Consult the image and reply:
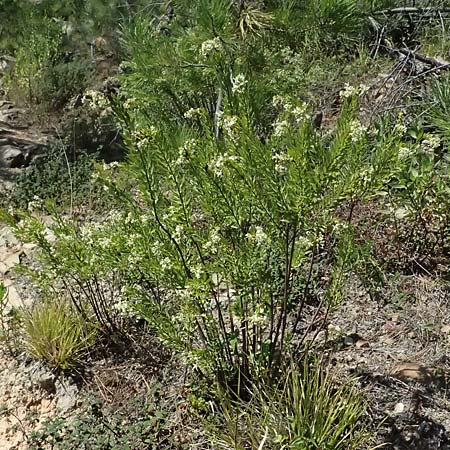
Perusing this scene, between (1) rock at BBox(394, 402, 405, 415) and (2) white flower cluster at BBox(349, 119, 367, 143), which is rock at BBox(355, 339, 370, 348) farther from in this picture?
(2) white flower cluster at BBox(349, 119, 367, 143)

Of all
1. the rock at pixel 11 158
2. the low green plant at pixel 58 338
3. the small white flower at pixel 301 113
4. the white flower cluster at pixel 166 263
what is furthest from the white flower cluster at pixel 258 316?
the rock at pixel 11 158

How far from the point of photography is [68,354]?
314 centimetres

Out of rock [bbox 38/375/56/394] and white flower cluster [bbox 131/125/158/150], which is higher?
white flower cluster [bbox 131/125/158/150]

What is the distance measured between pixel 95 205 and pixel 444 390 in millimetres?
2891

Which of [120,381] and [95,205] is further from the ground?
[95,205]

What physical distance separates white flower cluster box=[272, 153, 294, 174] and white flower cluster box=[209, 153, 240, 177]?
14 cm

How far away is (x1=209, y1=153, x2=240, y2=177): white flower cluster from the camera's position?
203 cm

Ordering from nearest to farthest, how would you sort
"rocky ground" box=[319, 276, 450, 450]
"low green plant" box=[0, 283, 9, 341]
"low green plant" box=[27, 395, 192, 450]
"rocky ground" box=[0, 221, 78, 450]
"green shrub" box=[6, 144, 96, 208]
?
1. "rocky ground" box=[319, 276, 450, 450]
2. "low green plant" box=[27, 395, 192, 450]
3. "rocky ground" box=[0, 221, 78, 450]
4. "low green plant" box=[0, 283, 9, 341]
5. "green shrub" box=[6, 144, 96, 208]

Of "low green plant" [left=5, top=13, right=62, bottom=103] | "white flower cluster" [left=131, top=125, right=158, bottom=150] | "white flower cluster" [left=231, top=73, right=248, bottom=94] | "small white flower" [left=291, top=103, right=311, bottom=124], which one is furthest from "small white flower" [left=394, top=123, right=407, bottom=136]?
"low green plant" [left=5, top=13, right=62, bottom=103]

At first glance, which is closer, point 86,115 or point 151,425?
point 151,425

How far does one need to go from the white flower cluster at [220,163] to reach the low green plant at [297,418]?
2.85ft

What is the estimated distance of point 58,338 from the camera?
3166mm

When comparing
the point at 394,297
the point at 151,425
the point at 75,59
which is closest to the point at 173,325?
the point at 151,425

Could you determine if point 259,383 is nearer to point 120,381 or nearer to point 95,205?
point 120,381
